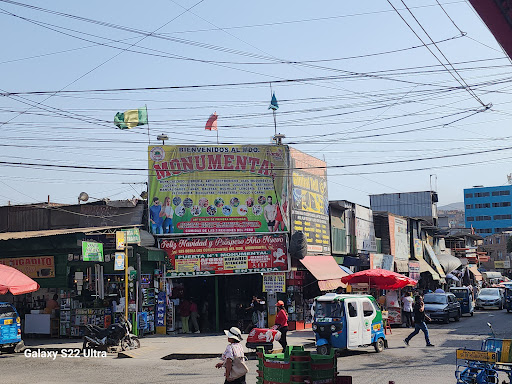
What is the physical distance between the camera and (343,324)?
18609 millimetres

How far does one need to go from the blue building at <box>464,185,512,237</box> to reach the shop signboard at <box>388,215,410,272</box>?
100m

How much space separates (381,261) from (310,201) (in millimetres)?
9425

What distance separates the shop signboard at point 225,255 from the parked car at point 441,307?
9.72 metres

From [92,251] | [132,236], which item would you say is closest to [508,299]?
[132,236]

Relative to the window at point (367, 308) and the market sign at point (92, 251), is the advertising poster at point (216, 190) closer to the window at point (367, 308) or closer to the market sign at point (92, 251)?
the market sign at point (92, 251)

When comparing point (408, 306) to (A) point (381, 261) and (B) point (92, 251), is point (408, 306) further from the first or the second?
(B) point (92, 251)

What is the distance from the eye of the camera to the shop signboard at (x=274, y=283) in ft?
87.8

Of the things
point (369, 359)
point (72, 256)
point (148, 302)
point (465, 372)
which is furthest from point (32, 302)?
point (465, 372)

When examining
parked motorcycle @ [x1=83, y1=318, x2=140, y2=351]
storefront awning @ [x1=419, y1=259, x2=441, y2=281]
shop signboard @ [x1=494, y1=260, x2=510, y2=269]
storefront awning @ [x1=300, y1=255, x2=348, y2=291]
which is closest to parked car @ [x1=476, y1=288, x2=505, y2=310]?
storefront awning @ [x1=419, y1=259, x2=441, y2=281]

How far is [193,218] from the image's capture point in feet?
88.6

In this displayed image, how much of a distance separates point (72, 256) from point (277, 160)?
10.0 m

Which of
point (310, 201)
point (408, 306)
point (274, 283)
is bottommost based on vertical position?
point (408, 306)

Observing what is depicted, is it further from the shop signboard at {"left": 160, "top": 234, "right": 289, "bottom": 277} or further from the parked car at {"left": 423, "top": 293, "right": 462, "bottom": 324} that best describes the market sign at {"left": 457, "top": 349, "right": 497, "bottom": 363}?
the parked car at {"left": 423, "top": 293, "right": 462, "bottom": 324}

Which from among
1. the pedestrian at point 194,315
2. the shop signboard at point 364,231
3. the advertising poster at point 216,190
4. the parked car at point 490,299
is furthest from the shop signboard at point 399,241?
the pedestrian at point 194,315
